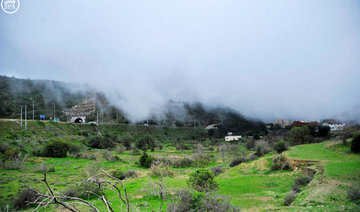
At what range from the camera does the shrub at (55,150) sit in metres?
30.3

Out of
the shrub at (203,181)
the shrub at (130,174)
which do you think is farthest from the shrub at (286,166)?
the shrub at (130,174)

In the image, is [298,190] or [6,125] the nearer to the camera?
[298,190]

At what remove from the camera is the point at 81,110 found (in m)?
80.7

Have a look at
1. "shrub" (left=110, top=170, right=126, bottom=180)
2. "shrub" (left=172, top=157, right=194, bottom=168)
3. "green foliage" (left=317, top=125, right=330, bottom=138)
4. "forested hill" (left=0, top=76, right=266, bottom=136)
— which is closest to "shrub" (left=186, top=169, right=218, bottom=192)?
"shrub" (left=110, top=170, right=126, bottom=180)

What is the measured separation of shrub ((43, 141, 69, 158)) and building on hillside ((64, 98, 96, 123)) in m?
42.2

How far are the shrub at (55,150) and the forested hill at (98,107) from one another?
101ft

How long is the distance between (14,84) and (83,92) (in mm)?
31087

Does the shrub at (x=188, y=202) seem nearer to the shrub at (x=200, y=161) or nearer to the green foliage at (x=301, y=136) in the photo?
the shrub at (x=200, y=161)

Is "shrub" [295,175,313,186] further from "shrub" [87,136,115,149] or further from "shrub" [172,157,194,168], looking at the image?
"shrub" [87,136,115,149]

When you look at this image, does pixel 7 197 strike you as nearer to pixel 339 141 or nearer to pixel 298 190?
pixel 298 190

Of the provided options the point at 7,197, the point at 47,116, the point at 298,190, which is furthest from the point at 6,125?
the point at 298,190

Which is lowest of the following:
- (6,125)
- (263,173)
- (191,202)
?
(263,173)

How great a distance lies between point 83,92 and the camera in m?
101

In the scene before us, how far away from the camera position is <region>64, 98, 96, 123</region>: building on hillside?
72.8 meters
